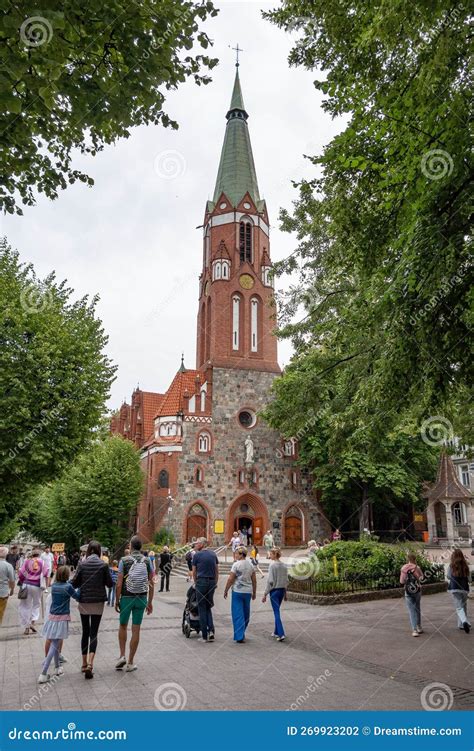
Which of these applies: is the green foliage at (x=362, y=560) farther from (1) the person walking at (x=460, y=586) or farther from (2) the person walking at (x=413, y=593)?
(2) the person walking at (x=413, y=593)

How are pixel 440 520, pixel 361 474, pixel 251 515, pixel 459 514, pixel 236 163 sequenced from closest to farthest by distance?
pixel 361 474 < pixel 251 515 < pixel 440 520 < pixel 459 514 < pixel 236 163

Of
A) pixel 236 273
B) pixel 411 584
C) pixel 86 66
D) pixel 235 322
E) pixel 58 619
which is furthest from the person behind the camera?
pixel 236 273

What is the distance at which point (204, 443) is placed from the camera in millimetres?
36500

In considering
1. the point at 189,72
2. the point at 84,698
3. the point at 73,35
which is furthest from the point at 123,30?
the point at 84,698

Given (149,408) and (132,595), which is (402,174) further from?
(149,408)

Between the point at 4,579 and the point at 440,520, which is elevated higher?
the point at 440,520

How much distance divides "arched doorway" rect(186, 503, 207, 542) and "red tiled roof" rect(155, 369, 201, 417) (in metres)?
6.60

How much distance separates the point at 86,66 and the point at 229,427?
32.1 meters

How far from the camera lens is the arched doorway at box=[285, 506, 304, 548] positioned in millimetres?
37438

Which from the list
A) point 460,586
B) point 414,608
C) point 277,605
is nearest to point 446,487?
point 460,586

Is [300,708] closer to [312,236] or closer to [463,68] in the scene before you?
[463,68]

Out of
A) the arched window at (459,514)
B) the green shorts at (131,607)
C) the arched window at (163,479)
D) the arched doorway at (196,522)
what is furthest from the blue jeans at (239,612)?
the arched window at (459,514)

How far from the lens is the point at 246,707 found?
5484 millimetres

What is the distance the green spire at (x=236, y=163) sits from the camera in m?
43.6
